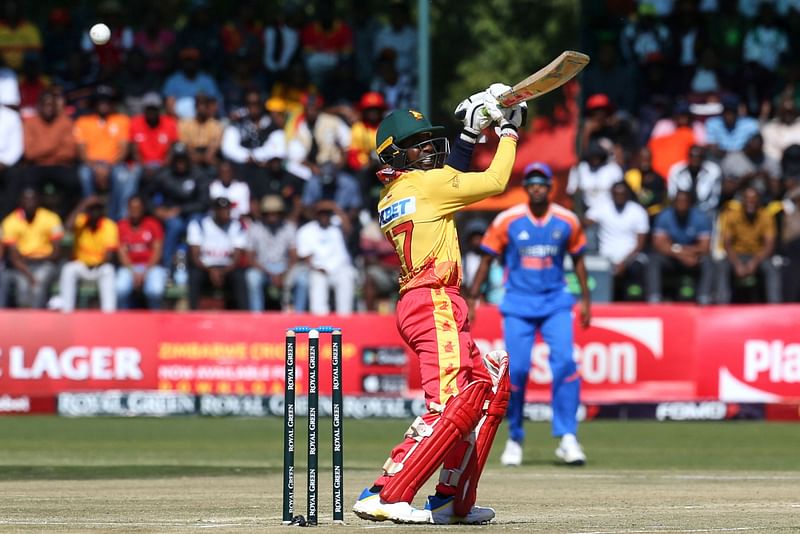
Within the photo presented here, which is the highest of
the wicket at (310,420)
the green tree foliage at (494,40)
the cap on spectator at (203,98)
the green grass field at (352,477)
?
the green tree foliage at (494,40)

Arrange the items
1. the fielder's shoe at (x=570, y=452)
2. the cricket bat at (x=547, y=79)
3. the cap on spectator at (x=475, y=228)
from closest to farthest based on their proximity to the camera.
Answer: the cricket bat at (x=547, y=79), the fielder's shoe at (x=570, y=452), the cap on spectator at (x=475, y=228)

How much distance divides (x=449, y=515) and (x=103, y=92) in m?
14.8

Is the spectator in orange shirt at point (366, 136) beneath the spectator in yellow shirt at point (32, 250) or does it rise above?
above

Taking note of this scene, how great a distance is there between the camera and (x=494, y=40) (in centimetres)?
3881

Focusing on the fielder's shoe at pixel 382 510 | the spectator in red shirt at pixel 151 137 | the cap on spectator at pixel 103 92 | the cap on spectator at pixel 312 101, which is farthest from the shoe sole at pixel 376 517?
the cap on spectator at pixel 103 92

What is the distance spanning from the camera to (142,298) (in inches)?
762

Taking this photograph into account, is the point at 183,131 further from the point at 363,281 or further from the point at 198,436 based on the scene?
the point at 198,436

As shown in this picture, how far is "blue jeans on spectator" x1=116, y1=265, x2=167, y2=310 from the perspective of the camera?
19203 mm

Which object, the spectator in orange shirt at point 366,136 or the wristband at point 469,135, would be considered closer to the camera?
the wristband at point 469,135

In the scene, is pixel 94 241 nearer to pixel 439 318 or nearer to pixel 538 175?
pixel 538 175

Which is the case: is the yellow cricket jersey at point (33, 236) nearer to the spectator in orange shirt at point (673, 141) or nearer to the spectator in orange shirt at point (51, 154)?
the spectator in orange shirt at point (51, 154)

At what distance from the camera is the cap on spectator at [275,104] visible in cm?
2177

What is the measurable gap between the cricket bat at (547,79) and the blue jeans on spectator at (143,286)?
38.9 feet

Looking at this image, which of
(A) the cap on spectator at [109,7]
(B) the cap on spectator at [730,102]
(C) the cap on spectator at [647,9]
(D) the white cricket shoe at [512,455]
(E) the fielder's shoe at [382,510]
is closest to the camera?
(E) the fielder's shoe at [382,510]
